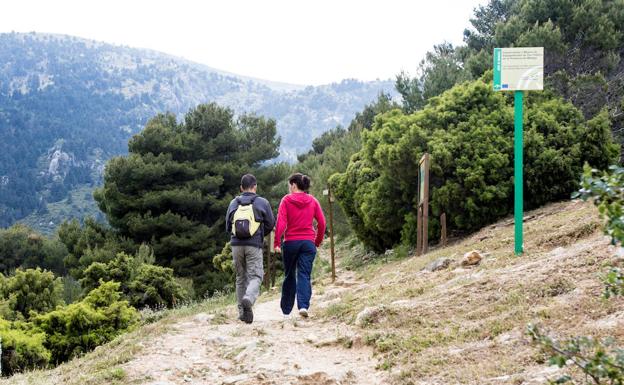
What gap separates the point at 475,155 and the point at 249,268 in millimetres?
7181

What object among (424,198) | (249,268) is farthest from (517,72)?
(249,268)

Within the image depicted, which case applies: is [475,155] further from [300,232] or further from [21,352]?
[21,352]

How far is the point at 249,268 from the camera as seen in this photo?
8.74 m

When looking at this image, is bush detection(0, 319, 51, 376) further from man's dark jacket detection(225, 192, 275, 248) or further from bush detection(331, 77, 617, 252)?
bush detection(331, 77, 617, 252)

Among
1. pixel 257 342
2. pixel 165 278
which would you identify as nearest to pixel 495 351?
pixel 257 342

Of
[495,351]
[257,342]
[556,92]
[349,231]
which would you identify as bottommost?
[349,231]

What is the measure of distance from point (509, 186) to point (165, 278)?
9345 mm

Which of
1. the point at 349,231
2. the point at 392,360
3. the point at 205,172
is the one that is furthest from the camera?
the point at 205,172

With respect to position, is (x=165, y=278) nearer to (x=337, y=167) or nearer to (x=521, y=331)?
(x=337, y=167)

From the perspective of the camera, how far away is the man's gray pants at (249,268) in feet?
28.5

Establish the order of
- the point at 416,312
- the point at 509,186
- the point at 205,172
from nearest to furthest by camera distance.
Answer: the point at 416,312
the point at 509,186
the point at 205,172

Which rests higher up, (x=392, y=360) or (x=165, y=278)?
(x=392, y=360)

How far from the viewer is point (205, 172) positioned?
34531mm

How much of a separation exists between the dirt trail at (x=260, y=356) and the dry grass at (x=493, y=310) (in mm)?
305
